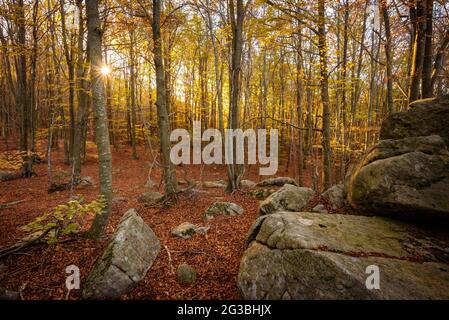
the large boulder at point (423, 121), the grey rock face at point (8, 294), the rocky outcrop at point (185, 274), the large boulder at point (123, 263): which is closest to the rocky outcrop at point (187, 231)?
the large boulder at point (123, 263)

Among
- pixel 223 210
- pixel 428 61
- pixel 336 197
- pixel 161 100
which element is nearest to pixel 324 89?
pixel 428 61

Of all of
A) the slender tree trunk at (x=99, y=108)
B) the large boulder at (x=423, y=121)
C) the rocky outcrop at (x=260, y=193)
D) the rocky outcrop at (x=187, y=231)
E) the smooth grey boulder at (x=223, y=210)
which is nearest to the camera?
the slender tree trunk at (x=99, y=108)

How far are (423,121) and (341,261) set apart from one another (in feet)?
14.3

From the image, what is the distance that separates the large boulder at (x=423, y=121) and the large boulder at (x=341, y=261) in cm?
249

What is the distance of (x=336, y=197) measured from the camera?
6418 millimetres

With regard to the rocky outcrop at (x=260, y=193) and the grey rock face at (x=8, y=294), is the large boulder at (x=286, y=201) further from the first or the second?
the grey rock face at (x=8, y=294)

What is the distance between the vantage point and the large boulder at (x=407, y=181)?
4004mm

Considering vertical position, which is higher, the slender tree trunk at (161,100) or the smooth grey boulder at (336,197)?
the slender tree trunk at (161,100)

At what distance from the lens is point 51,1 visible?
1405cm

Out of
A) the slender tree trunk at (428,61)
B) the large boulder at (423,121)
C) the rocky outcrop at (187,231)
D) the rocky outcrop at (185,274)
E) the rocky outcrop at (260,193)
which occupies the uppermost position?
the slender tree trunk at (428,61)

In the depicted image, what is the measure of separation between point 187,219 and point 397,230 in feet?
17.0

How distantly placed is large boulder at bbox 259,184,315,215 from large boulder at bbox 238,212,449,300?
1.93 meters
